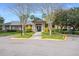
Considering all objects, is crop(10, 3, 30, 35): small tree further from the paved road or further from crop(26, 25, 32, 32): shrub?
the paved road

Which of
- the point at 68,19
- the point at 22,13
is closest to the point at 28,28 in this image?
the point at 22,13

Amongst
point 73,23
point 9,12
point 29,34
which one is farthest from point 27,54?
point 73,23

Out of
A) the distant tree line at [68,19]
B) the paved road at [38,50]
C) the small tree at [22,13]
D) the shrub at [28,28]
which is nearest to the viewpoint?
the paved road at [38,50]

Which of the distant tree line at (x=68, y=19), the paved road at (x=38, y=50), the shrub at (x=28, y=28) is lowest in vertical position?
the paved road at (x=38, y=50)

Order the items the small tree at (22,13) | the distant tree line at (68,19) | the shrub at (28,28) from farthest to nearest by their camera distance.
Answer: the distant tree line at (68,19) < the shrub at (28,28) < the small tree at (22,13)

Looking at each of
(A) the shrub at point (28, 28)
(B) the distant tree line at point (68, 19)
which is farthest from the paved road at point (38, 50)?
(B) the distant tree line at point (68, 19)

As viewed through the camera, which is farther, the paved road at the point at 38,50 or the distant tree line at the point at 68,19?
the distant tree line at the point at 68,19

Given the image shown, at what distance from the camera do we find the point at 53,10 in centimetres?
1200

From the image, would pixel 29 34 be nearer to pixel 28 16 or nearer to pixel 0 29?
pixel 28 16

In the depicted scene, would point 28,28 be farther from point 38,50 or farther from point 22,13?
point 38,50

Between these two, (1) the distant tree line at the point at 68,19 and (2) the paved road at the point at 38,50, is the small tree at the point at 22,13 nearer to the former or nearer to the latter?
(1) the distant tree line at the point at 68,19

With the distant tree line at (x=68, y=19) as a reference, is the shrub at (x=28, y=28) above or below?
below

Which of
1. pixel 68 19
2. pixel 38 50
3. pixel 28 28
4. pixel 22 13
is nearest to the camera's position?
pixel 38 50

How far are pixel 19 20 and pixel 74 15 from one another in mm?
3631
